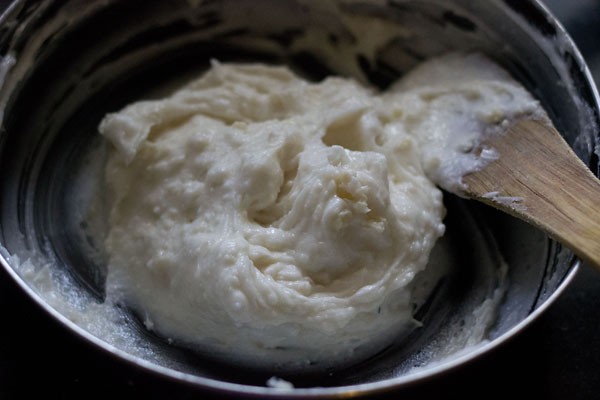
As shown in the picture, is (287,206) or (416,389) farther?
(287,206)

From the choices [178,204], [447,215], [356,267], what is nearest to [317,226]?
[356,267]

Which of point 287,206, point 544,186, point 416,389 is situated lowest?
point 416,389

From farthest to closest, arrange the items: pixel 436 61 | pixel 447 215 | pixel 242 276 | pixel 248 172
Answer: pixel 436 61 → pixel 447 215 → pixel 248 172 → pixel 242 276

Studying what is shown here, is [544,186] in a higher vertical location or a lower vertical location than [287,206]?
higher

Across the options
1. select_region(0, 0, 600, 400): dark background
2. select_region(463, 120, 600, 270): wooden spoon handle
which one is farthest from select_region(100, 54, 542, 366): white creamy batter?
select_region(0, 0, 600, 400): dark background

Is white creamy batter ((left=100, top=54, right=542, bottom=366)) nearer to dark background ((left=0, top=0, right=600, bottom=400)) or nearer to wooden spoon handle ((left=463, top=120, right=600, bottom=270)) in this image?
wooden spoon handle ((left=463, top=120, right=600, bottom=270))

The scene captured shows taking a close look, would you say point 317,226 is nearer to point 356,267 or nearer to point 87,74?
point 356,267

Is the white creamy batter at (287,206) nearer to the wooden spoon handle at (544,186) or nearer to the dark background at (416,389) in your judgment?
the wooden spoon handle at (544,186)
